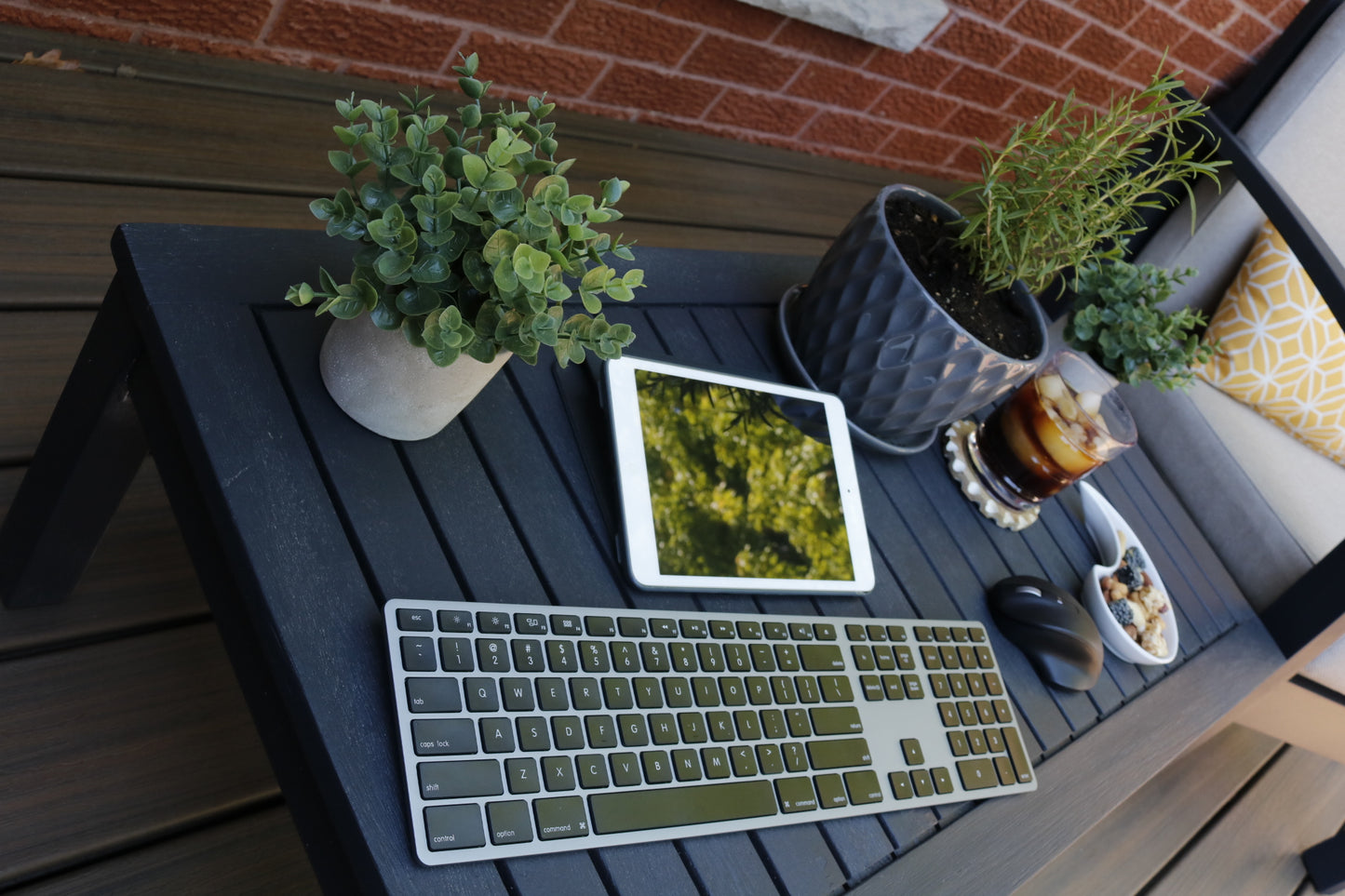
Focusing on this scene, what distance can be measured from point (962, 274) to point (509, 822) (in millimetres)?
601

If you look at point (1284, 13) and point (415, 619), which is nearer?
point (415, 619)

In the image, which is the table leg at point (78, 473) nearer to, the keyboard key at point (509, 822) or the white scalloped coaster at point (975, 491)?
the keyboard key at point (509, 822)

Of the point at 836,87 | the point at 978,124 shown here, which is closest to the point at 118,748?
the point at 836,87

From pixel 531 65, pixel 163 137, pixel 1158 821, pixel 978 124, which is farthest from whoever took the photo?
pixel 978 124

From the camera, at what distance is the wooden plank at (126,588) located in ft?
2.83

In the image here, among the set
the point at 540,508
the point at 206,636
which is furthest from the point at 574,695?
the point at 206,636

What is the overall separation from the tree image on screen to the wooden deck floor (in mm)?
364

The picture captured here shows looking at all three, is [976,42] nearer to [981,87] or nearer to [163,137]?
[981,87]

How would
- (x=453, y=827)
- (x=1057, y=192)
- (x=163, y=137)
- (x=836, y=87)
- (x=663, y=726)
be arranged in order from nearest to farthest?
(x=453, y=827)
(x=663, y=726)
(x=1057, y=192)
(x=163, y=137)
(x=836, y=87)

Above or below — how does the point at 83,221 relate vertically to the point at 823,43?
below

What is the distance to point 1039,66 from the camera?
1.95m

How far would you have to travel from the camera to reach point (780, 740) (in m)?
0.64

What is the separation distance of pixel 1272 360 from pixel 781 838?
1.33 metres

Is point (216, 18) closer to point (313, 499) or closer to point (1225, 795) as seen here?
point (313, 499)
